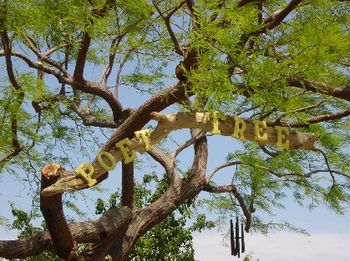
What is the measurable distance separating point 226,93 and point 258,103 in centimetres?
65

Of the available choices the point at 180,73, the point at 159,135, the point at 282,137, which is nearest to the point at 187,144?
the point at 180,73

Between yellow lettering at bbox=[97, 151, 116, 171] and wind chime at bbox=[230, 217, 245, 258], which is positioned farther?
wind chime at bbox=[230, 217, 245, 258]

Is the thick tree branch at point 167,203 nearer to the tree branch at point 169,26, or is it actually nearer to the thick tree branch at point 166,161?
the thick tree branch at point 166,161

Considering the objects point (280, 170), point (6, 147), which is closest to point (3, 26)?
point (6, 147)

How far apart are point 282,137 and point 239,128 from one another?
44 centimetres

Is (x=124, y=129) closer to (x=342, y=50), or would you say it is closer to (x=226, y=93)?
(x=226, y=93)

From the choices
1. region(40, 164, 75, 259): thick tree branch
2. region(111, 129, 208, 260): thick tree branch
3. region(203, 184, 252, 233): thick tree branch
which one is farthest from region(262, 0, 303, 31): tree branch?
region(203, 184, 252, 233): thick tree branch

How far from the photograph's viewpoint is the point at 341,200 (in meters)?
7.41

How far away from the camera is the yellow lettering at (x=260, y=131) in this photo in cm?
483

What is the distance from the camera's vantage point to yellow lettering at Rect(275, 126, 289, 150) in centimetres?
495

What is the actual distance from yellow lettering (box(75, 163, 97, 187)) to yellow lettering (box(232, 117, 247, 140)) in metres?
1.15

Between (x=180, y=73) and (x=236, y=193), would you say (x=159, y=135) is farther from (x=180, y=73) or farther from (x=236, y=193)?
(x=236, y=193)

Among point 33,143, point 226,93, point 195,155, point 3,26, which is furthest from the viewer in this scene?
point 195,155

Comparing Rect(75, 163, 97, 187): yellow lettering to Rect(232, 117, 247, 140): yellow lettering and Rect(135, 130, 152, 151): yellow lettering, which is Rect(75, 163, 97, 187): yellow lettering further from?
Rect(232, 117, 247, 140): yellow lettering
